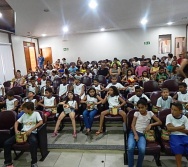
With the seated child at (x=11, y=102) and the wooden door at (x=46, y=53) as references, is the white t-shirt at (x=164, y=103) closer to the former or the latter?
the seated child at (x=11, y=102)

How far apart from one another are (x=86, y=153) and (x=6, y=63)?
7037mm

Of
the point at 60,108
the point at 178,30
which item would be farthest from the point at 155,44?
the point at 60,108

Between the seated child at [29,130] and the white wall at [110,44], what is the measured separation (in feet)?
29.4

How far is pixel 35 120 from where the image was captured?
2.98m

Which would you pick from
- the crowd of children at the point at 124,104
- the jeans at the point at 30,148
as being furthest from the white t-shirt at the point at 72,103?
the jeans at the point at 30,148

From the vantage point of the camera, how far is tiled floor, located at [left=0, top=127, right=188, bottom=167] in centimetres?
276

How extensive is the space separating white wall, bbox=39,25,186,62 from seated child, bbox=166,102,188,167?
358 inches

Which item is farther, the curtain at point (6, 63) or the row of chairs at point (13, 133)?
the curtain at point (6, 63)

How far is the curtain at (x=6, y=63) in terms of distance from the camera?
316 inches

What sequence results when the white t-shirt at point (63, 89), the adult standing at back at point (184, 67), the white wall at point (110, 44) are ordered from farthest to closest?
the white wall at point (110, 44), the white t-shirt at point (63, 89), the adult standing at back at point (184, 67)

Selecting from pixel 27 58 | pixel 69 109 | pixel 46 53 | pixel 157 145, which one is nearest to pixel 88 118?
pixel 69 109

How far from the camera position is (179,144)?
2332 mm

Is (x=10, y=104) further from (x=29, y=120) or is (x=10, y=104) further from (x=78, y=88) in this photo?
(x=78, y=88)

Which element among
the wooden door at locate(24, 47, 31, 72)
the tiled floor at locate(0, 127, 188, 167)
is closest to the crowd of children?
the tiled floor at locate(0, 127, 188, 167)
